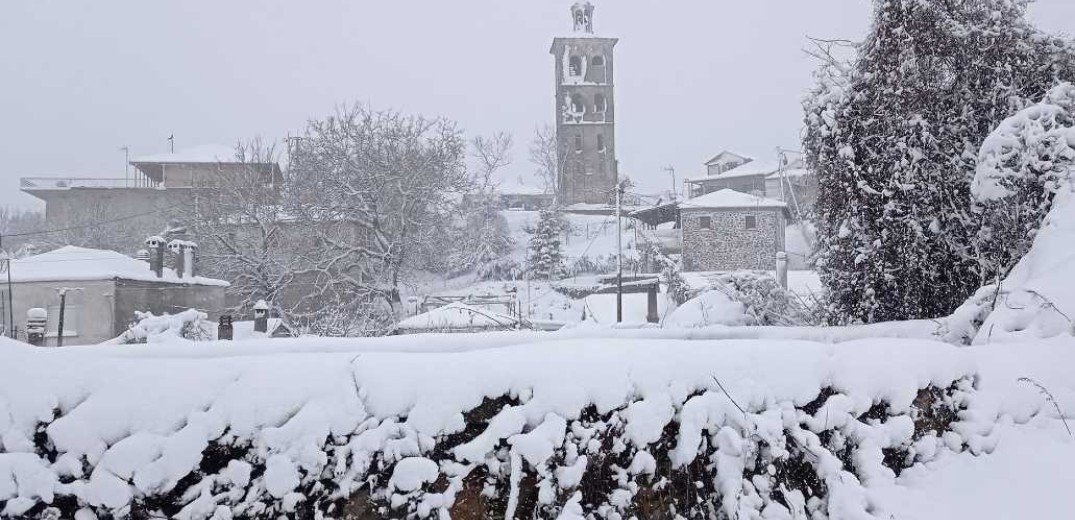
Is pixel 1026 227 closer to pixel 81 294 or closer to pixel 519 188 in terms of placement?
pixel 81 294

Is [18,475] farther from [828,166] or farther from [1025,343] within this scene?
[828,166]

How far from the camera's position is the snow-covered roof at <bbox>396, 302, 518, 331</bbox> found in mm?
12672

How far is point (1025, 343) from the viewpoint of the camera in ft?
9.87

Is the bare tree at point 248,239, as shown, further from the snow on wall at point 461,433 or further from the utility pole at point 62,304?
the snow on wall at point 461,433

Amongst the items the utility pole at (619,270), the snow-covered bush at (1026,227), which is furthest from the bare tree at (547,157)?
the snow-covered bush at (1026,227)

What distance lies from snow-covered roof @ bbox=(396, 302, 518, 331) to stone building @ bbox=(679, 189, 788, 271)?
20.2 meters

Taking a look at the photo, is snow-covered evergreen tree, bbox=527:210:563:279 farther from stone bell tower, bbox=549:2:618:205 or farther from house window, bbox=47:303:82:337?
house window, bbox=47:303:82:337

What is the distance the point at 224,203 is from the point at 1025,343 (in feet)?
97.5

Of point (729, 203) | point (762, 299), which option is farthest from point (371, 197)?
point (762, 299)

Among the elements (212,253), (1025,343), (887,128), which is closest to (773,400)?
(1025,343)

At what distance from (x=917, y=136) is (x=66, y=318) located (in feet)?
65.1

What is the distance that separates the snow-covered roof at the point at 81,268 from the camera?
17.3 m

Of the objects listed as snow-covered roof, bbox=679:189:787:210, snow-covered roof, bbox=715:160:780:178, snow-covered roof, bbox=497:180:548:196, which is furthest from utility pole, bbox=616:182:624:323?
snow-covered roof, bbox=497:180:548:196

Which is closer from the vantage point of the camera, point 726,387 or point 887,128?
point 726,387
